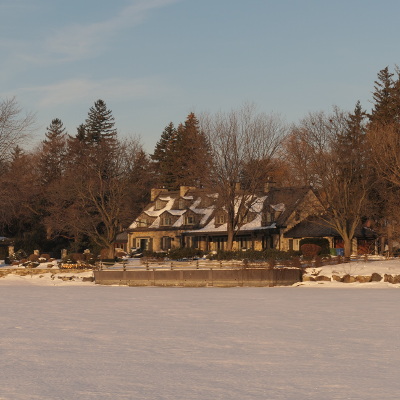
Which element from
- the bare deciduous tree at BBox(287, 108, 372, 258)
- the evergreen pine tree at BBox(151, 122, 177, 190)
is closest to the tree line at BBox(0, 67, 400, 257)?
the bare deciduous tree at BBox(287, 108, 372, 258)

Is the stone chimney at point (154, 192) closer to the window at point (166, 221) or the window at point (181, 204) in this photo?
the window at point (181, 204)

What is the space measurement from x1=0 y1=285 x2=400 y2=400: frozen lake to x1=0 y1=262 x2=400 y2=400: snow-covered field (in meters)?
0.02

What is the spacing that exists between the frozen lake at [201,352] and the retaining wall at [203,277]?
16.7 m

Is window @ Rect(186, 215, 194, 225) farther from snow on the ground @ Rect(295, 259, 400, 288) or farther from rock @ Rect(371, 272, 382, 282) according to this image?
rock @ Rect(371, 272, 382, 282)

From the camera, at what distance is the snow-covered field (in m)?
12.1

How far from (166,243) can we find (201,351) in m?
61.9

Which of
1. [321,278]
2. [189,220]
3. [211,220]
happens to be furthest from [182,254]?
[321,278]

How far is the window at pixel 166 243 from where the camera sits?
78062 mm

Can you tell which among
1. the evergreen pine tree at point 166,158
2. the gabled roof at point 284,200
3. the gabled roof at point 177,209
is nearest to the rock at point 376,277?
the gabled roof at point 284,200

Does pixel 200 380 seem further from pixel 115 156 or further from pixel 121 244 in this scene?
pixel 121 244

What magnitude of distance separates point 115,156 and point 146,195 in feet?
67.2

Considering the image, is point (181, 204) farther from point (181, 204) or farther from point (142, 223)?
point (142, 223)

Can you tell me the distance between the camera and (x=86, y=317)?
24500mm

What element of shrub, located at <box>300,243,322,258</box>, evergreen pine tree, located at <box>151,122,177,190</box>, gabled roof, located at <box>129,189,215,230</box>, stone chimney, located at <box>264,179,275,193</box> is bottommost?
shrub, located at <box>300,243,322,258</box>
